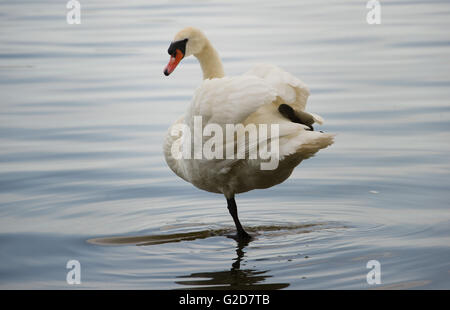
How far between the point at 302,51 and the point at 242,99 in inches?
354

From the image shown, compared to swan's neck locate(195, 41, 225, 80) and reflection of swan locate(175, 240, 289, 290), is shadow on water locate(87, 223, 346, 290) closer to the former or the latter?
reflection of swan locate(175, 240, 289, 290)

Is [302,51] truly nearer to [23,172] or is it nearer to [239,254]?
[23,172]

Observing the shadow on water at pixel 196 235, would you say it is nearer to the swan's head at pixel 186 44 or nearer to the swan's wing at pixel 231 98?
the swan's wing at pixel 231 98

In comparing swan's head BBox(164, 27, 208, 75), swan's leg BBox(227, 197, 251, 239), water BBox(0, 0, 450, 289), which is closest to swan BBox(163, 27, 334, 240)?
swan's leg BBox(227, 197, 251, 239)

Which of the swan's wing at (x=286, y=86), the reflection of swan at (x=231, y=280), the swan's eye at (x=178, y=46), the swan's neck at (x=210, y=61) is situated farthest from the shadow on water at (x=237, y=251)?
the swan's eye at (x=178, y=46)

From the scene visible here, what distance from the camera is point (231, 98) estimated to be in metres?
5.81

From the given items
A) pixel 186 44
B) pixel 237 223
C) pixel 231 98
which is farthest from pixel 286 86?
pixel 186 44

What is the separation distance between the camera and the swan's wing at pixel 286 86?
605 centimetres

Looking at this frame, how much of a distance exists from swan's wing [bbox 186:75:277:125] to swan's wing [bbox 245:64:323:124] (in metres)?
0.18

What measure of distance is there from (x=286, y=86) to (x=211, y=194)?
2.10m

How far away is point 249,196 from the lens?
7.78 m

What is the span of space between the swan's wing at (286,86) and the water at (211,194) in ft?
3.30

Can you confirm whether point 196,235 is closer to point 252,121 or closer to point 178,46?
point 252,121

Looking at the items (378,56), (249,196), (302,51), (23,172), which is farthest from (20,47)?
(249,196)
